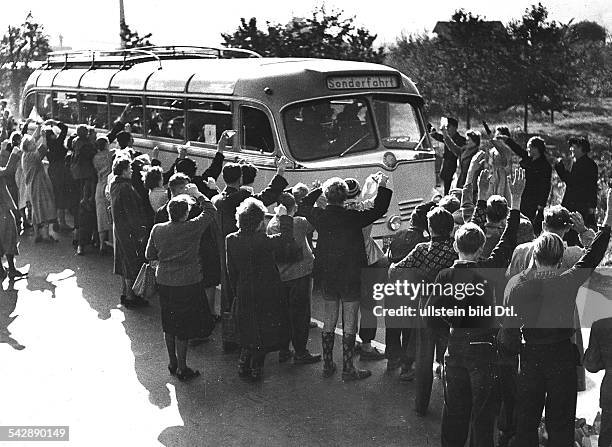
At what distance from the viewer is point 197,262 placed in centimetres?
756

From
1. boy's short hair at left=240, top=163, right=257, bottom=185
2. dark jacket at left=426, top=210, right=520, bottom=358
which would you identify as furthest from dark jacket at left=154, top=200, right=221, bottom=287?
dark jacket at left=426, top=210, right=520, bottom=358

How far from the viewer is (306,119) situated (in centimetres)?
1040

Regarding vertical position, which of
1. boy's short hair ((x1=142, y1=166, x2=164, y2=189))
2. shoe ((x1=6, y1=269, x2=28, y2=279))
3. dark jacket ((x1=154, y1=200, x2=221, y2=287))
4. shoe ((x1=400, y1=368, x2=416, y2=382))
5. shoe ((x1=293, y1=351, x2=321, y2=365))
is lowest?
shoe ((x1=6, y1=269, x2=28, y2=279))

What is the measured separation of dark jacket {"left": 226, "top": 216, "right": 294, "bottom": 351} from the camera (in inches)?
279

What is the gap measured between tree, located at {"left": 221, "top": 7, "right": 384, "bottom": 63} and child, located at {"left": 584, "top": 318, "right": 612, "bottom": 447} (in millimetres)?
13695

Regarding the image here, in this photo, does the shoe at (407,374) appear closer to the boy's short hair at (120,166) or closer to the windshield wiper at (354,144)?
the windshield wiper at (354,144)

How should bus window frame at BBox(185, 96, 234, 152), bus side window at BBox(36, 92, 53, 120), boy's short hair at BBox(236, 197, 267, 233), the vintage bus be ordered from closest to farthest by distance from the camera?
boy's short hair at BBox(236, 197, 267, 233)
the vintage bus
bus window frame at BBox(185, 96, 234, 152)
bus side window at BBox(36, 92, 53, 120)

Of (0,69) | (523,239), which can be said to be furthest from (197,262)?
(0,69)

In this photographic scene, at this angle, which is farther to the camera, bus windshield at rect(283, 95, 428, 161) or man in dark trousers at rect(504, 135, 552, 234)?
man in dark trousers at rect(504, 135, 552, 234)

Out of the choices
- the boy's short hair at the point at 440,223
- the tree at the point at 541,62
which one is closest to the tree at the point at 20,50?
the tree at the point at 541,62

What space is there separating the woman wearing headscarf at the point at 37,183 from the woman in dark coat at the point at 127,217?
3.59 m

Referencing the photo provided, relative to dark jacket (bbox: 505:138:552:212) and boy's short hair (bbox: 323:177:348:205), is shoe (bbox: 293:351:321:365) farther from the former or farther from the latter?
dark jacket (bbox: 505:138:552:212)

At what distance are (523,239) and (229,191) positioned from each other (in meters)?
2.94

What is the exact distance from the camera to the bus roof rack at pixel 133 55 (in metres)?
14.8
